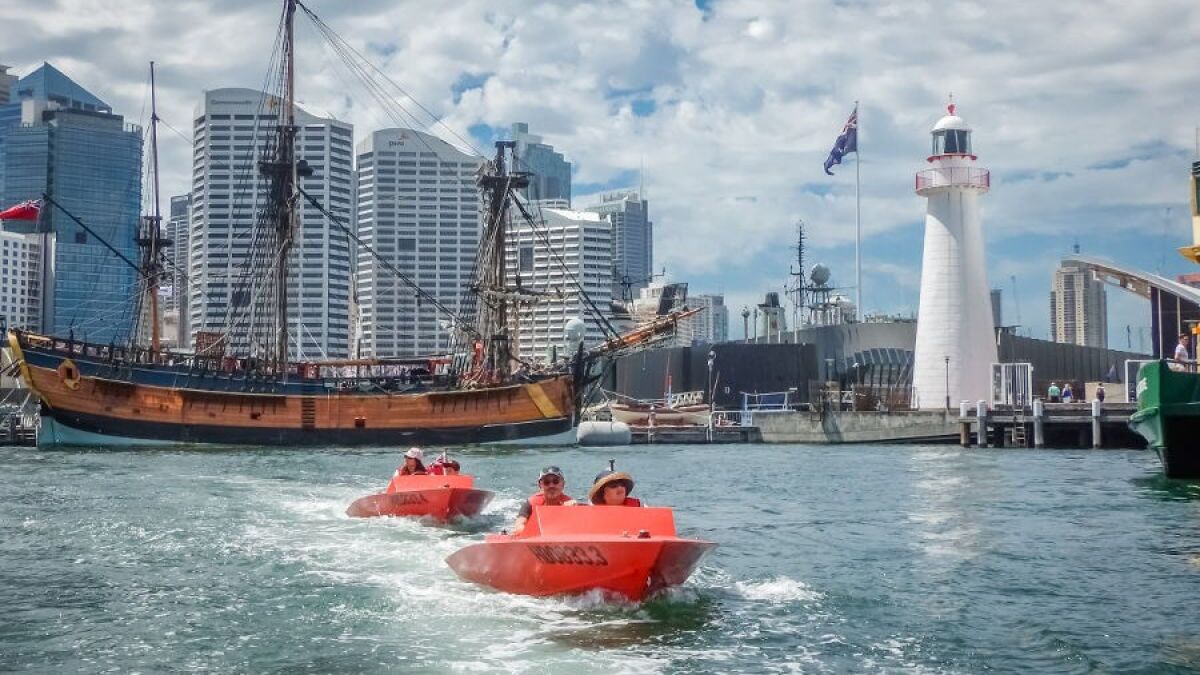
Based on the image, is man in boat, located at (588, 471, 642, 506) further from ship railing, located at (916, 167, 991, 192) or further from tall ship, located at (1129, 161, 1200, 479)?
ship railing, located at (916, 167, 991, 192)

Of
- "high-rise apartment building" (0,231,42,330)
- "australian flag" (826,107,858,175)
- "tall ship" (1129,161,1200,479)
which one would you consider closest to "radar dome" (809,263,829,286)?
"australian flag" (826,107,858,175)

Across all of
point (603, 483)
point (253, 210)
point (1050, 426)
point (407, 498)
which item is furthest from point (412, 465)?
point (253, 210)

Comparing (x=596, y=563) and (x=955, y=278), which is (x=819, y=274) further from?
(x=596, y=563)

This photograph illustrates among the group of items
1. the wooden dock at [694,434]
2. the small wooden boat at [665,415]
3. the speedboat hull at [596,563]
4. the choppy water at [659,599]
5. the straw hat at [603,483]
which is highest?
the small wooden boat at [665,415]

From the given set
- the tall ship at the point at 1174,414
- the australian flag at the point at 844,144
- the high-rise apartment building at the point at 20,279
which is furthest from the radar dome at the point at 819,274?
the high-rise apartment building at the point at 20,279

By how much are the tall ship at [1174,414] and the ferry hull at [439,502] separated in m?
19.8

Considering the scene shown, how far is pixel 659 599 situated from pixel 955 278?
4676 cm

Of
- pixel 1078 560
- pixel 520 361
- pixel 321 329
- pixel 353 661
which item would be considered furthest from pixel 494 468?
pixel 321 329

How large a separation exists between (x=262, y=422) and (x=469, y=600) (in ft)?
159

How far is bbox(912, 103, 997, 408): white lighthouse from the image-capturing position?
59.2 m

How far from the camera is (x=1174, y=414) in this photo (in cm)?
3356

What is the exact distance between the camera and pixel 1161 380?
33781 millimetres

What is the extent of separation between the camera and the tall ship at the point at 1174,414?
33406 millimetres

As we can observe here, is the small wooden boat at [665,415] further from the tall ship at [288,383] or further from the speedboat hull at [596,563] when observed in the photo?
the speedboat hull at [596,563]
